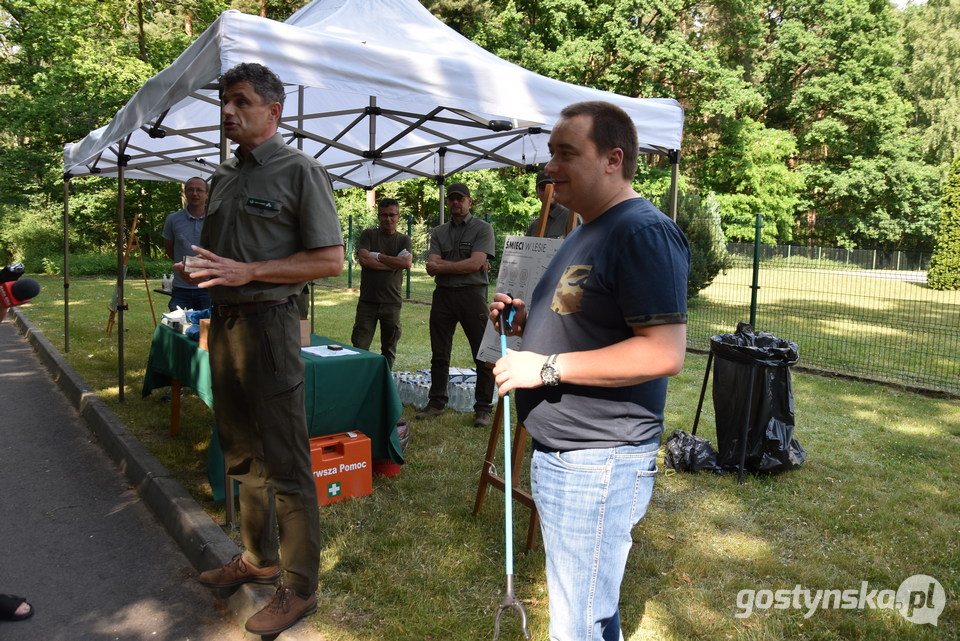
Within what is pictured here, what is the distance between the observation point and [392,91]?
4.19 m

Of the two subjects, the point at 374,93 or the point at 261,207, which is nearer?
the point at 261,207

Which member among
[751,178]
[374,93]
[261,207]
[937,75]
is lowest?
[261,207]

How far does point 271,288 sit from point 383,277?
416cm

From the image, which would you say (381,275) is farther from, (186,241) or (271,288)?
(271,288)

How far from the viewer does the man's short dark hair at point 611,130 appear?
5.76 feet

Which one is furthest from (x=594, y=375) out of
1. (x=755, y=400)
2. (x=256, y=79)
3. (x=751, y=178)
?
(x=751, y=178)

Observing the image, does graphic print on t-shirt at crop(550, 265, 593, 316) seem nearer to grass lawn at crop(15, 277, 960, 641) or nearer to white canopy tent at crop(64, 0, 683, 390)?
grass lawn at crop(15, 277, 960, 641)

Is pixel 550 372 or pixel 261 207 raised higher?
pixel 261 207

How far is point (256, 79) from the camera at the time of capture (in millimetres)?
2766

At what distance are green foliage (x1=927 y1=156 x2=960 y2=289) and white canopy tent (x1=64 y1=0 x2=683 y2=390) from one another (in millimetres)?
18936

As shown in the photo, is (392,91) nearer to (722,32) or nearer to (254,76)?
(254,76)

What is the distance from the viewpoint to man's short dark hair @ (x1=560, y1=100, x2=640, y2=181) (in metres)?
1.76

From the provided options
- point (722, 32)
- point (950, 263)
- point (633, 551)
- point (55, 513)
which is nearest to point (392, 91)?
point (633, 551)

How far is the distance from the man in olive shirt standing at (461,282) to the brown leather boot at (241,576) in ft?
10.7
